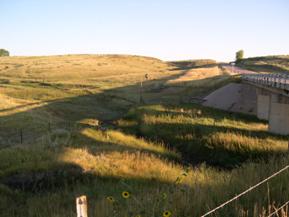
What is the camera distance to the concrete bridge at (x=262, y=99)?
37.7 metres

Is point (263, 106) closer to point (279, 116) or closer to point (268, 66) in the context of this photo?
point (279, 116)

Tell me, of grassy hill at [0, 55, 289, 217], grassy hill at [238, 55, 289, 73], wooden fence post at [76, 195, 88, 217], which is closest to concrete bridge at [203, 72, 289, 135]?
grassy hill at [0, 55, 289, 217]

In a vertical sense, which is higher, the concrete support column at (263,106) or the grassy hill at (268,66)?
the grassy hill at (268,66)

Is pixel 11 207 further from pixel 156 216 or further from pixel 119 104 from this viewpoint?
pixel 119 104

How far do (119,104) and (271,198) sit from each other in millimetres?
56391

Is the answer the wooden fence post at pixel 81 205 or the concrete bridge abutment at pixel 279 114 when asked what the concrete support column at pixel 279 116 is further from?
the wooden fence post at pixel 81 205

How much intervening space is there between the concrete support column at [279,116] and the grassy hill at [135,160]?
1.35 m

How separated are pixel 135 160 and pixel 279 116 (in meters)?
19.9

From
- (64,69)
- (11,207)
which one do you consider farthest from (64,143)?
(64,69)

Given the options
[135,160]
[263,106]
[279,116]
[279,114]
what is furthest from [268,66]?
[135,160]

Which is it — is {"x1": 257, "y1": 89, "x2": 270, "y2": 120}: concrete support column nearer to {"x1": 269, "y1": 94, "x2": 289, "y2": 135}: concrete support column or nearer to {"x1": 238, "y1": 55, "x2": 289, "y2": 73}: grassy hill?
{"x1": 269, "y1": 94, "x2": 289, "y2": 135}: concrete support column

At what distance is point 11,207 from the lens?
15164 mm

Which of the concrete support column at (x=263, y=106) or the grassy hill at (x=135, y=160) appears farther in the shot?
the concrete support column at (x=263, y=106)

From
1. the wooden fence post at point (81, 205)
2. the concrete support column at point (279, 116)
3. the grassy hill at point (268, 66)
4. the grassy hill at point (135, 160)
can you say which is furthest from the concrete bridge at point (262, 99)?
the grassy hill at point (268, 66)
